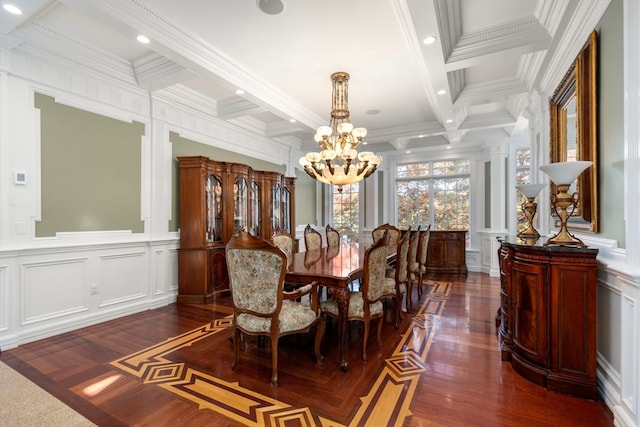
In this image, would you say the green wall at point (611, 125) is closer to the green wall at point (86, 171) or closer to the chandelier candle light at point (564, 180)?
the chandelier candle light at point (564, 180)

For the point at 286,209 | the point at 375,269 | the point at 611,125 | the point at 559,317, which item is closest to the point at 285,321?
the point at 375,269

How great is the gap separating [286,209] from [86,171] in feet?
11.3

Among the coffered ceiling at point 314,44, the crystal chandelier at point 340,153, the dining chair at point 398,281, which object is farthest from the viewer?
the crystal chandelier at point 340,153

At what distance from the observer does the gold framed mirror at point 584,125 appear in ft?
6.64

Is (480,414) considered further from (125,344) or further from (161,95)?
(161,95)

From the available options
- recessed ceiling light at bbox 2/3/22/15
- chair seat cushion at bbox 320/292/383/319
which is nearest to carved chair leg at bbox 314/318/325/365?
chair seat cushion at bbox 320/292/383/319

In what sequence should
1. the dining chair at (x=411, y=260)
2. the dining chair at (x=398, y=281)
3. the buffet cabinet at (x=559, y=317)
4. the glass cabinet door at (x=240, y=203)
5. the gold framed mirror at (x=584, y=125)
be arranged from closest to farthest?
the buffet cabinet at (x=559, y=317) < the gold framed mirror at (x=584, y=125) < the dining chair at (x=398, y=281) < the dining chair at (x=411, y=260) < the glass cabinet door at (x=240, y=203)

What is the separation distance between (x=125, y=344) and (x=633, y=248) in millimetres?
3878

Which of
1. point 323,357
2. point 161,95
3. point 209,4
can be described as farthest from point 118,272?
point 209,4

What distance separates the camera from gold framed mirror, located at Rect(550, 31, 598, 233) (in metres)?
2.02

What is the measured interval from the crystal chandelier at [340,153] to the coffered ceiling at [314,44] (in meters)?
0.22

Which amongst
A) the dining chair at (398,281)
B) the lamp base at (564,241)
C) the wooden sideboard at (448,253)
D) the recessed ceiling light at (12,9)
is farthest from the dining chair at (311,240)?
the recessed ceiling light at (12,9)

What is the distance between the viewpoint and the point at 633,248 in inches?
60.9

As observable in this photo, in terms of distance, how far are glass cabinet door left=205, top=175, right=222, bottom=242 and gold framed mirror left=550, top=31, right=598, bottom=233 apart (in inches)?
166
